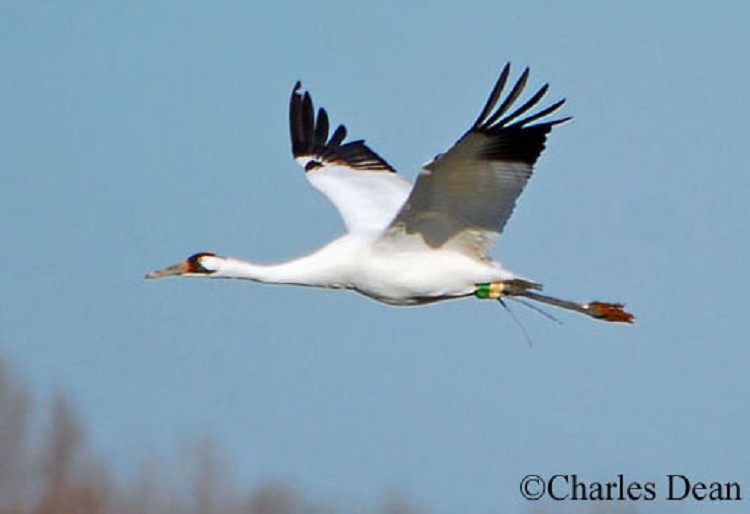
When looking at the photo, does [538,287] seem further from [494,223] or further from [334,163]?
[334,163]

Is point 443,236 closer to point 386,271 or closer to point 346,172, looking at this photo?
point 386,271

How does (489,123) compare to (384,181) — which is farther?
(384,181)

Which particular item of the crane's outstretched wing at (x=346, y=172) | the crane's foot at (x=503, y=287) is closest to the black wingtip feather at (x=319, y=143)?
the crane's outstretched wing at (x=346, y=172)

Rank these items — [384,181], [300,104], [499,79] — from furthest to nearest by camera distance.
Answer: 1. [300,104]
2. [384,181]
3. [499,79]

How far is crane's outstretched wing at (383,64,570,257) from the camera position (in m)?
18.3

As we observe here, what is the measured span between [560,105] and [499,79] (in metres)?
0.50

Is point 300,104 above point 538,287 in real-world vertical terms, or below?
above

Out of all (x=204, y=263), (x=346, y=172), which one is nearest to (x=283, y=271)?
(x=204, y=263)

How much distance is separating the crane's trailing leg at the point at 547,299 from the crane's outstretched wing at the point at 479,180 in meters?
0.36

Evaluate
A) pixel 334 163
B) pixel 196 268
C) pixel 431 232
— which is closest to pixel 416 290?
pixel 431 232

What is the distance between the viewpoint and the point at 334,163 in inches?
881

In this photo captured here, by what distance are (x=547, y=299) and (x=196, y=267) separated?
282cm

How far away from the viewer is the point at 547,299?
796 inches

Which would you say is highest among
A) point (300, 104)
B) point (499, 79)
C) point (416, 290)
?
point (300, 104)
